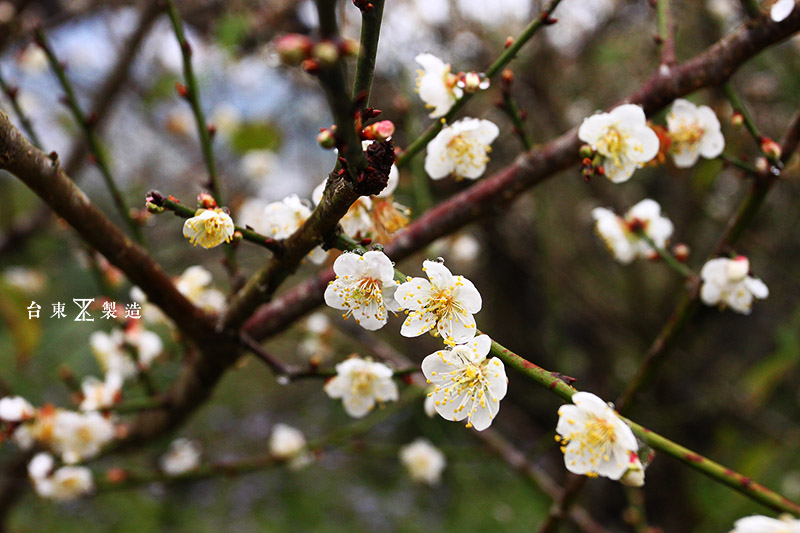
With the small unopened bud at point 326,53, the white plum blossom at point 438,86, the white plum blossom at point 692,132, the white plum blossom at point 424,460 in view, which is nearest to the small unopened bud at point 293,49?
the small unopened bud at point 326,53

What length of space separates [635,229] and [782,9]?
1.54ft

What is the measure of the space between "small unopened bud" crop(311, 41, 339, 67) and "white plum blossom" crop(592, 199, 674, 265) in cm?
95

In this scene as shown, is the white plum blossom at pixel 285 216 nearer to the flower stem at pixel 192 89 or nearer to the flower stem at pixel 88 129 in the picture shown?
the flower stem at pixel 192 89

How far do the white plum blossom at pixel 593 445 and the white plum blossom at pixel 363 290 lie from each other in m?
0.24

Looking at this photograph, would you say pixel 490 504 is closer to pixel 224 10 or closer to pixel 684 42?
pixel 684 42

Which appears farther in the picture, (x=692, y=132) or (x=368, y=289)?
(x=692, y=132)

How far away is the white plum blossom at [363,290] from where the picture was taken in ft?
2.18

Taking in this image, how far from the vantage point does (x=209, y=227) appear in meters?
0.68

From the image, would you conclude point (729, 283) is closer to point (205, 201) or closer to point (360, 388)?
point (360, 388)

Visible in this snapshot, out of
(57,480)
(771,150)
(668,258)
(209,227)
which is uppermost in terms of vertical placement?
(771,150)

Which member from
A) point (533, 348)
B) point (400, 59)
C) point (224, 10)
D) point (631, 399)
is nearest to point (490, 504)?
point (533, 348)

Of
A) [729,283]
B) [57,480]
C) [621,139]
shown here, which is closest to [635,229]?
[729,283]

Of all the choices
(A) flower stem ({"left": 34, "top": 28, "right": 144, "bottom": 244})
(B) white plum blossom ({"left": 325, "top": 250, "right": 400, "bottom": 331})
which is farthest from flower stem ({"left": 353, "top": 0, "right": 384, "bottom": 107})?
(A) flower stem ({"left": 34, "top": 28, "right": 144, "bottom": 244})

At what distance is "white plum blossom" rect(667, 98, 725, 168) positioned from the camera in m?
1.01
